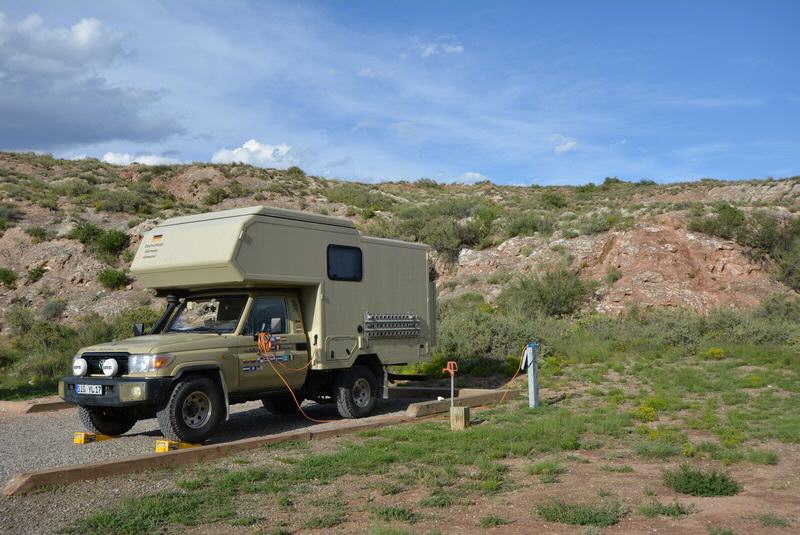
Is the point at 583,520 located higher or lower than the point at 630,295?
lower

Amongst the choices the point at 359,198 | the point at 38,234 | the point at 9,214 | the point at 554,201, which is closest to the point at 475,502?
the point at 38,234

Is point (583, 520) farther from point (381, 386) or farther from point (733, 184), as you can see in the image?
point (733, 184)

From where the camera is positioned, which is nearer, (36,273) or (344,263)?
(344,263)

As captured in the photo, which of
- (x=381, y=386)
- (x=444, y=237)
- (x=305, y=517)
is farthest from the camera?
(x=444, y=237)

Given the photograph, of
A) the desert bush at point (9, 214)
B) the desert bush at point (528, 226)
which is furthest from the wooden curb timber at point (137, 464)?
the desert bush at point (9, 214)

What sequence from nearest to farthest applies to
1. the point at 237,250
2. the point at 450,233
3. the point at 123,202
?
1. the point at 237,250
2. the point at 450,233
3. the point at 123,202

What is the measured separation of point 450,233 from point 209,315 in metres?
23.4

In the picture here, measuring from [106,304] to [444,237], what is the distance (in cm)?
1463

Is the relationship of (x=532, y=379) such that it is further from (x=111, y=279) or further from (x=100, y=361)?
(x=111, y=279)

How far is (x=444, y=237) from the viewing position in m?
33.6

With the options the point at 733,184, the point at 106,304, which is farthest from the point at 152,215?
the point at 733,184

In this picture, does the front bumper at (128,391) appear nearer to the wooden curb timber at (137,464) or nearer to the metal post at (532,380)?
the wooden curb timber at (137,464)

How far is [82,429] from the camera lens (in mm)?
11719

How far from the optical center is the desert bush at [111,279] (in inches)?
1242
